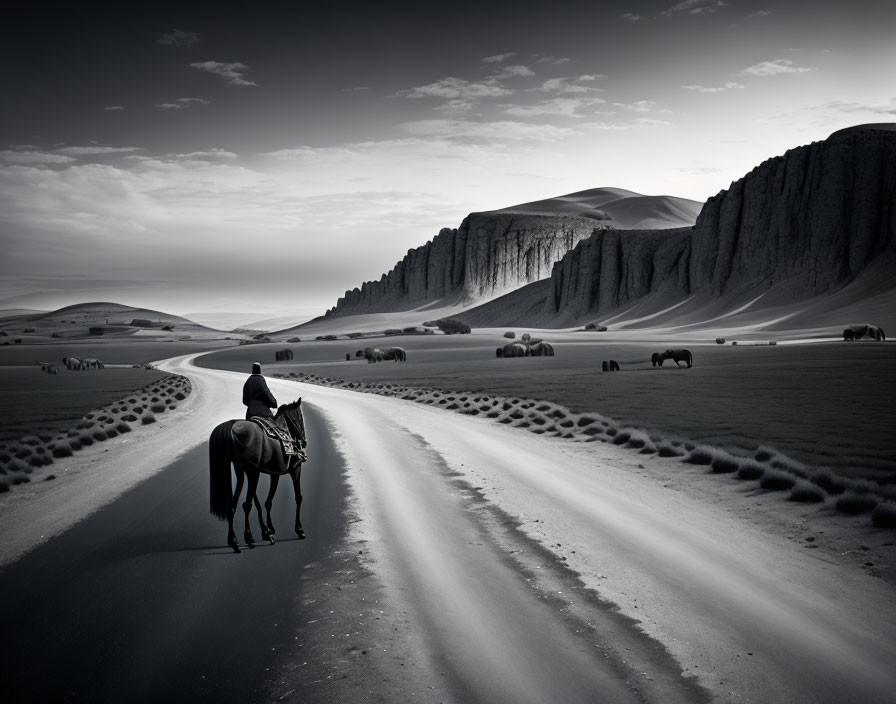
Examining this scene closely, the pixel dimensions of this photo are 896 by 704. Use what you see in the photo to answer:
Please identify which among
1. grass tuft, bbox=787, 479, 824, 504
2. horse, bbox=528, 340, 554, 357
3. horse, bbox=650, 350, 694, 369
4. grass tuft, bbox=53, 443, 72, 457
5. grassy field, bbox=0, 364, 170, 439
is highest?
horse, bbox=528, 340, 554, 357

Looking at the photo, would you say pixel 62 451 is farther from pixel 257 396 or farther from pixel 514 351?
pixel 514 351

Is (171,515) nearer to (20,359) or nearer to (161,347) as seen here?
(20,359)

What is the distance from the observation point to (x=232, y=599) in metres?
8.10

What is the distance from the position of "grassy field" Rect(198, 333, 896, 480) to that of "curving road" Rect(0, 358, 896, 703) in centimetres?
759

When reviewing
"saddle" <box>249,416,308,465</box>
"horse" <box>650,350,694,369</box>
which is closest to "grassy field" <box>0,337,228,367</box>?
"horse" <box>650,350,694,369</box>

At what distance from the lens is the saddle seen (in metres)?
10.6

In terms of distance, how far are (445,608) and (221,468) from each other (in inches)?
165

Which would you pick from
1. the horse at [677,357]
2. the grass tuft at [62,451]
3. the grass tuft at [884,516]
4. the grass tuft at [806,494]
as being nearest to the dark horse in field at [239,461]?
the grass tuft at [806,494]

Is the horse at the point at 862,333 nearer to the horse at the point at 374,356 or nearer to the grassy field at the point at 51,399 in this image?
the horse at the point at 374,356

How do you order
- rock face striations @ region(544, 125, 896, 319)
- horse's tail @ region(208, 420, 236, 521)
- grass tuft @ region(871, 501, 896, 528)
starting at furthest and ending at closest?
rock face striations @ region(544, 125, 896, 319), grass tuft @ region(871, 501, 896, 528), horse's tail @ region(208, 420, 236, 521)

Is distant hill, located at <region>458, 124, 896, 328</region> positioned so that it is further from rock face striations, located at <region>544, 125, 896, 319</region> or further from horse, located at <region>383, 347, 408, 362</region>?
horse, located at <region>383, 347, 408, 362</region>

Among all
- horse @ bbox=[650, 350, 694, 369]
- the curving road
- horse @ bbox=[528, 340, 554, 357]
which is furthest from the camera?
horse @ bbox=[528, 340, 554, 357]

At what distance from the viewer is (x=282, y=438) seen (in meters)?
10.8

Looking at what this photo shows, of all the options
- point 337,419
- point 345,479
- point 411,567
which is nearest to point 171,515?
point 345,479
